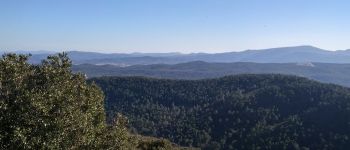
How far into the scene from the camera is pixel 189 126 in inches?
7702

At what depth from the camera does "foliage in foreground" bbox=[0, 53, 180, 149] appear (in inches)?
1080

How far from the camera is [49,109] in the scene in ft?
93.2

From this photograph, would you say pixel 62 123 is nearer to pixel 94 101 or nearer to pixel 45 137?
pixel 45 137

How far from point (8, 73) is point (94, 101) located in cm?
787

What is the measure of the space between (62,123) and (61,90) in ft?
11.8

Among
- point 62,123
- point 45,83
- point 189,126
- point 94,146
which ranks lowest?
point 189,126

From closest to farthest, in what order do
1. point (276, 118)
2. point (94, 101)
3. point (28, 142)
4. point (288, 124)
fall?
point (28, 142)
point (94, 101)
point (288, 124)
point (276, 118)

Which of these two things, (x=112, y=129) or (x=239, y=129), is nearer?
(x=112, y=129)

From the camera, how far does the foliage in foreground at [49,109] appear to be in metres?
27.4

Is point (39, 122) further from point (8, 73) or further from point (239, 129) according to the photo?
point (239, 129)

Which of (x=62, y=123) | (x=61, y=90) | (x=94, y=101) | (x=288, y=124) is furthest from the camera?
(x=288, y=124)

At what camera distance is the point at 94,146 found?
1291 inches

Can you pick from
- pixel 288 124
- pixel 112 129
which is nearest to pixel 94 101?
pixel 112 129

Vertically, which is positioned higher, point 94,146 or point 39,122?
point 39,122
